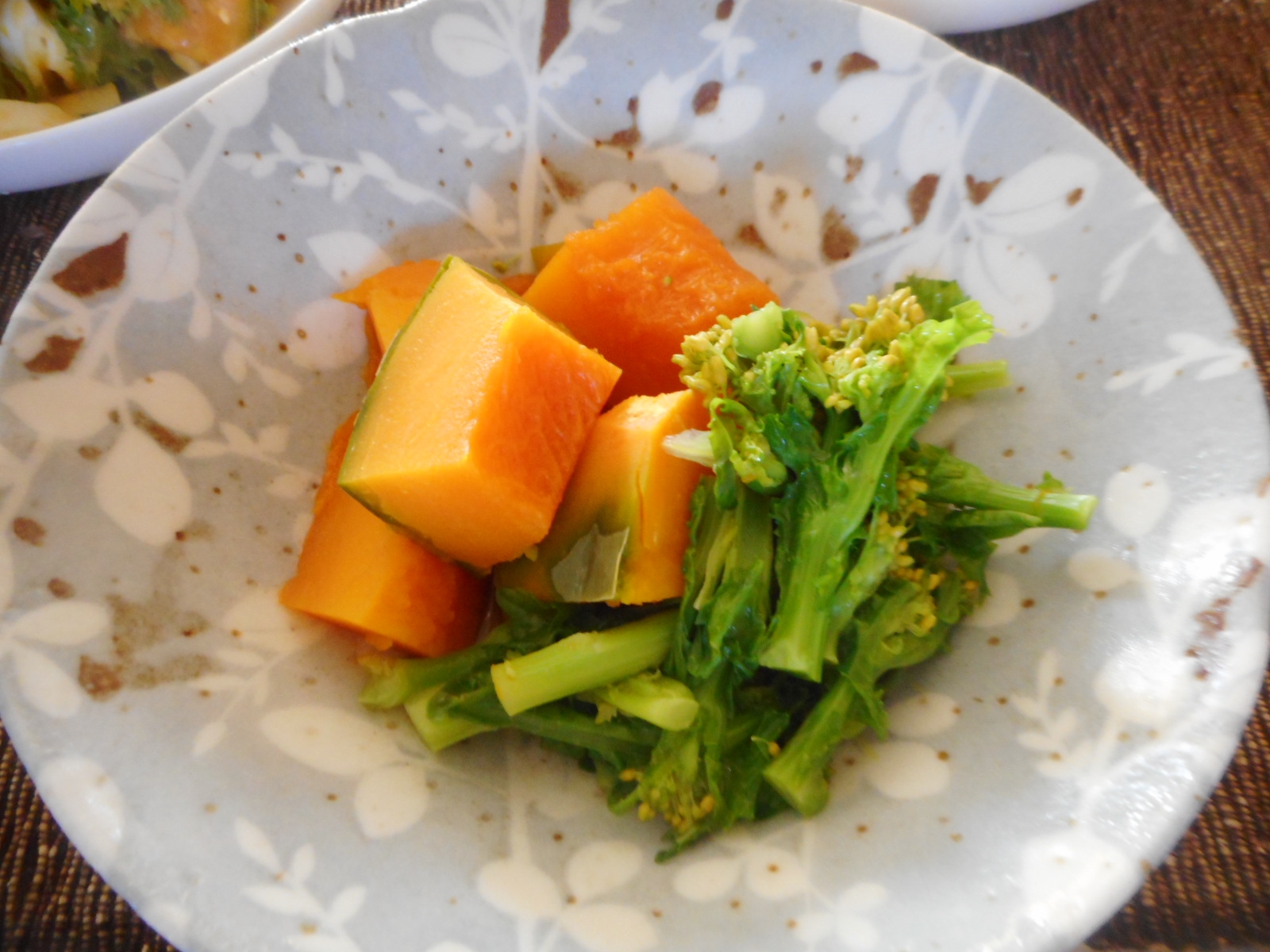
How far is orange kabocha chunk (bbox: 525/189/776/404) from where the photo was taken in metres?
1.38

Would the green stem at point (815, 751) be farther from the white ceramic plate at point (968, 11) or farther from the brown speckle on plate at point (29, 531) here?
the white ceramic plate at point (968, 11)

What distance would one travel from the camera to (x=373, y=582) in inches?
A: 47.1

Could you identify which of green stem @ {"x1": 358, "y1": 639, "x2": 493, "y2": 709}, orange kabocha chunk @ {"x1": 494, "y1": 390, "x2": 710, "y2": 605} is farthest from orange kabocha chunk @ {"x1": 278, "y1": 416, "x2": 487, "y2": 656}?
orange kabocha chunk @ {"x1": 494, "y1": 390, "x2": 710, "y2": 605}

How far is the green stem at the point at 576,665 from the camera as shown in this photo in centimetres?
112

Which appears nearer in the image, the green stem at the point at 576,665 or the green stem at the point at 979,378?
the green stem at the point at 576,665

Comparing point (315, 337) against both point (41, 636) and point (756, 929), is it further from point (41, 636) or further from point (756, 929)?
point (756, 929)

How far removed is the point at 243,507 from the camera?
1.25 metres

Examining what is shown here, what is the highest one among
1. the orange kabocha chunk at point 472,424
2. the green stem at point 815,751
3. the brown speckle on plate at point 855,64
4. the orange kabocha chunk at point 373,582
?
the brown speckle on plate at point 855,64

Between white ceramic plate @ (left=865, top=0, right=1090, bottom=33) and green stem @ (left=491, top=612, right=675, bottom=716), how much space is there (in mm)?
1374

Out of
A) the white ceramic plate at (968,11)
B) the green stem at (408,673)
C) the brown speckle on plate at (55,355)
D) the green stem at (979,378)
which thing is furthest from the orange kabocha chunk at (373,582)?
the white ceramic plate at (968,11)

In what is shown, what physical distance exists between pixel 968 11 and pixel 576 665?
5.25ft

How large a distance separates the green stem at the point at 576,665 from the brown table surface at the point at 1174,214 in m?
0.63

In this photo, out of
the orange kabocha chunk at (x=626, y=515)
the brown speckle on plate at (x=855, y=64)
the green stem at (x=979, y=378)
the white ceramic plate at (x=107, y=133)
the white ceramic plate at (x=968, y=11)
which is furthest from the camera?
the white ceramic plate at (x=968, y=11)

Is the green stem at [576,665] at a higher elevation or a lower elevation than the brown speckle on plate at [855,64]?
Answer: lower
